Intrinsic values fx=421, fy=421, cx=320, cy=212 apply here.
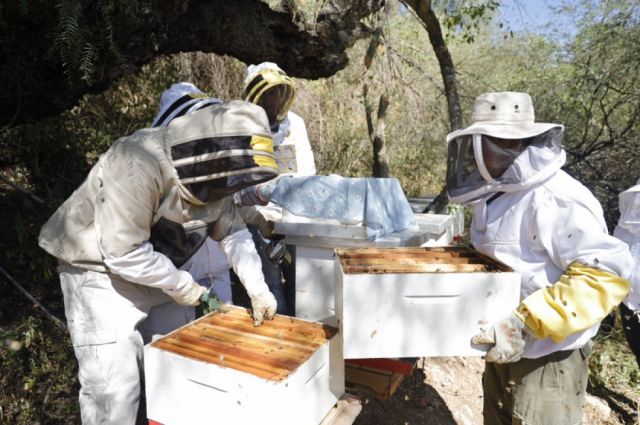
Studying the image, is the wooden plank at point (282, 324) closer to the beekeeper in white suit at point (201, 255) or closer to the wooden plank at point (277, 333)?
the wooden plank at point (277, 333)

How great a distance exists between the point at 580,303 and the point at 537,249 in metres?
0.29

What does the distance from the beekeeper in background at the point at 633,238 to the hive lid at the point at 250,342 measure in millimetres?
2295

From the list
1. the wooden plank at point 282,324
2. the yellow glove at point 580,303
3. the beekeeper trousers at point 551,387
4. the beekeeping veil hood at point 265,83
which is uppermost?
the beekeeping veil hood at point 265,83

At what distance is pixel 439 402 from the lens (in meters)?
3.64

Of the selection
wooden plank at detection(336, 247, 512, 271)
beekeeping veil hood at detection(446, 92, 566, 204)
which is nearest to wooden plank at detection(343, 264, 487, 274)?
wooden plank at detection(336, 247, 512, 271)

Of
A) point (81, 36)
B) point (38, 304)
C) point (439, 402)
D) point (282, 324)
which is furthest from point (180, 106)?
point (439, 402)

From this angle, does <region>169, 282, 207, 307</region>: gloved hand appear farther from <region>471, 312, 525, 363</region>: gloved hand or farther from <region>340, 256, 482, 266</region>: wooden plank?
<region>471, 312, 525, 363</region>: gloved hand

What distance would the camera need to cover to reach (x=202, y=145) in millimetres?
1930

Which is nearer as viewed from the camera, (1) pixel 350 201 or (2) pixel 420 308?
(2) pixel 420 308

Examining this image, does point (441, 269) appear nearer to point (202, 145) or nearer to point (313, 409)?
point (313, 409)

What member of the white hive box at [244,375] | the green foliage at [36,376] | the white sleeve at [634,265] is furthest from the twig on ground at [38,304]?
the white sleeve at [634,265]

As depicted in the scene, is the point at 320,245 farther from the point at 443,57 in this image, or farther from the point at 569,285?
the point at 443,57

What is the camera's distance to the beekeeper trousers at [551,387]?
1.91m

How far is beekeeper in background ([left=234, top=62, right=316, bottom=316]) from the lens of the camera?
3447 mm
